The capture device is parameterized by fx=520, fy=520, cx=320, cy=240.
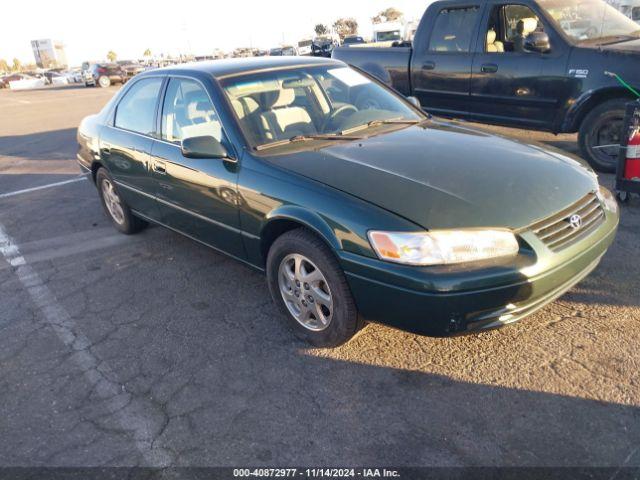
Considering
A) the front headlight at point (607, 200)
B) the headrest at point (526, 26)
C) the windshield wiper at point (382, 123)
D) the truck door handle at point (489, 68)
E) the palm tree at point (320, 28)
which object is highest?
the palm tree at point (320, 28)

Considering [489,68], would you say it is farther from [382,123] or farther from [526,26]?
[382,123]

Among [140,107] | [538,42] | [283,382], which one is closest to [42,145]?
[140,107]

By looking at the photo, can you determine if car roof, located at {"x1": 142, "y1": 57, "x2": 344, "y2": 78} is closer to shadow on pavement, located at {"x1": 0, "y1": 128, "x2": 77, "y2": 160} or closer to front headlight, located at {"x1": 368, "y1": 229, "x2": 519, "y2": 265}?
front headlight, located at {"x1": 368, "y1": 229, "x2": 519, "y2": 265}

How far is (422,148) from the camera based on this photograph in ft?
11.0

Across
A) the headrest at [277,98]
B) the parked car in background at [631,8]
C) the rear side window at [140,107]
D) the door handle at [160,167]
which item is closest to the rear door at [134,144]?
the rear side window at [140,107]

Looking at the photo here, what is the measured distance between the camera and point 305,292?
3072 millimetres

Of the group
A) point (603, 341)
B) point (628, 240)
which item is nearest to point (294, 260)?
point (603, 341)

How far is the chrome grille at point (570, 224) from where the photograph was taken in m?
2.65

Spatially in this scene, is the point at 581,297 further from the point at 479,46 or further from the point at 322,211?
the point at 479,46

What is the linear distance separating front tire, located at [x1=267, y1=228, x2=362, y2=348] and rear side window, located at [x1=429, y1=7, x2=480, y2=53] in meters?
4.86

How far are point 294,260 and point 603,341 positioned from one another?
1818mm

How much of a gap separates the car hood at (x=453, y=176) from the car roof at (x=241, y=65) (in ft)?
3.28

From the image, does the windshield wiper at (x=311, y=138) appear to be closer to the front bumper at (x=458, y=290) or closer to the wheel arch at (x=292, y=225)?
the wheel arch at (x=292, y=225)

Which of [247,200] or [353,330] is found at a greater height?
[247,200]
